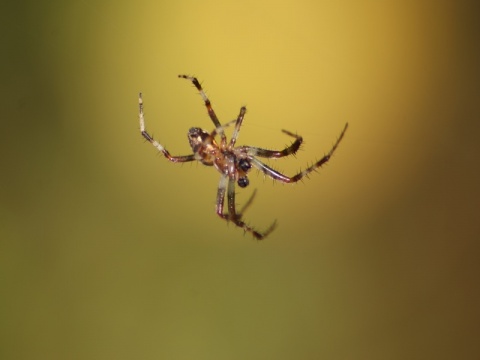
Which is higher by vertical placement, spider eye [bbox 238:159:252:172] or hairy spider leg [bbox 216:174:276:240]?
spider eye [bbox 238:159:252:172]

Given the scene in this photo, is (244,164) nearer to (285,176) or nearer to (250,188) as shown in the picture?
(285,176)

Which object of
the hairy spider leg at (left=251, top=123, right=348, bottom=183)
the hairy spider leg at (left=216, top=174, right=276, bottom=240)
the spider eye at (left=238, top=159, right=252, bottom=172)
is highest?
the hairy spider leg at (left=251, top=123, right=348, bottom=183)

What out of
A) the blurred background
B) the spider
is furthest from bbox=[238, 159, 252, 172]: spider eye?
the blurred background

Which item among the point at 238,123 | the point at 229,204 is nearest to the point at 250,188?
the point at 229,204

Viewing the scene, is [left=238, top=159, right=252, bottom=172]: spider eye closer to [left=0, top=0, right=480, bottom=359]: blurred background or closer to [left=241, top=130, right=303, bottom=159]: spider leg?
[left=241, top=130, right=303, bottom=159]: spider leg

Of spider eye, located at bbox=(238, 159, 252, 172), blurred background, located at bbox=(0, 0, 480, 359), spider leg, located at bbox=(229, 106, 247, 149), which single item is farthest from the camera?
blurred background, located at bbox=(0, 0, 480, 359)

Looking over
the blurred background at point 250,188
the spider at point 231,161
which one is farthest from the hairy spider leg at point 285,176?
the blurred background at point 250,188

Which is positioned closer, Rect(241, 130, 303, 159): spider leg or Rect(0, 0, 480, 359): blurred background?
Rect(241, 130, 303, 159): spider leg

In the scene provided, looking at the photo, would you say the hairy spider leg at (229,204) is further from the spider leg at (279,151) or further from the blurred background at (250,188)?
the blurred background at (250,188)
